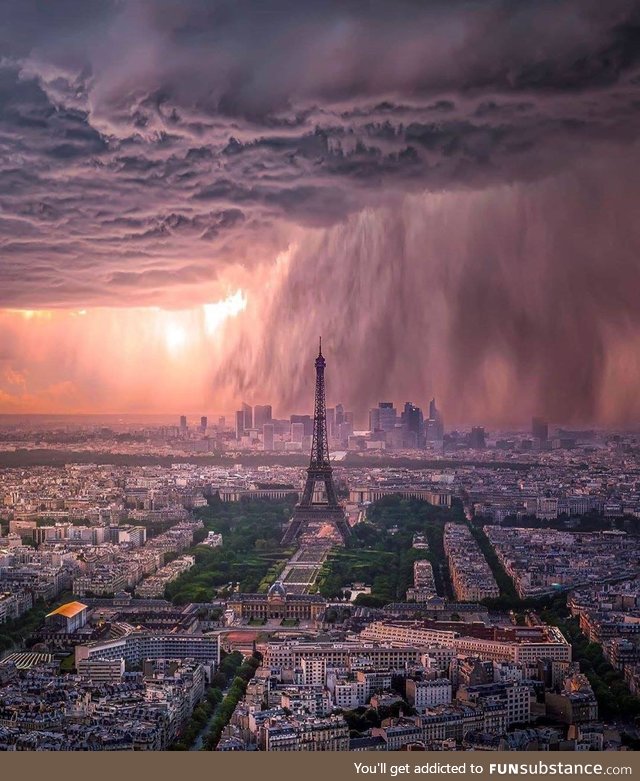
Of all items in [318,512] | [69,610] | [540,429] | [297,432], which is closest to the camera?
[69,610]

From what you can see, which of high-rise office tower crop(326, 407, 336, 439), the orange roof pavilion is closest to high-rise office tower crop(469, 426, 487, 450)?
high-rise office tower crop(326, 407, 336, 439)

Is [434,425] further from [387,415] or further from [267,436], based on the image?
[267,436]

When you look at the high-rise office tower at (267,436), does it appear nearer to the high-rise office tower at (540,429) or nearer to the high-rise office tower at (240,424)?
the high-rise office tower at (240,424)

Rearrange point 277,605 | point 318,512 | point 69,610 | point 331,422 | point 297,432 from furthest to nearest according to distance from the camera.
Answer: point 318,512
point 297,432
point 331,422
point 277,605
point 69,610

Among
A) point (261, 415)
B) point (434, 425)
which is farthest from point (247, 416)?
point (434, 425)

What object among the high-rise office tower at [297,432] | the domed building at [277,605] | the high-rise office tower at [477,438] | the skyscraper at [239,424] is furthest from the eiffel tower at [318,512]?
the domed building at [277,605]

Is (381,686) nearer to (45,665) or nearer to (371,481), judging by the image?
(45,665)

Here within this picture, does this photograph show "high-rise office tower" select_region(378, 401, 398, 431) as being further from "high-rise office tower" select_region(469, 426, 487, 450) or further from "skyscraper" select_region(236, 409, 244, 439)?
"skyscraper" select_region(236, 409, 244, 439)
